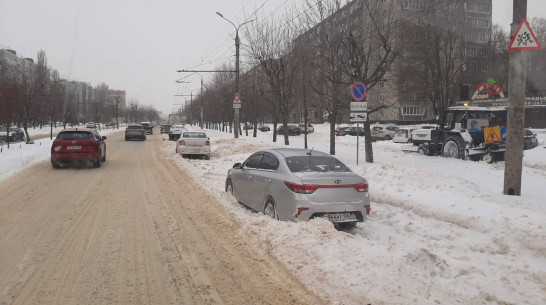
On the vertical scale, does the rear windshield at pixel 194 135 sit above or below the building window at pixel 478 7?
below

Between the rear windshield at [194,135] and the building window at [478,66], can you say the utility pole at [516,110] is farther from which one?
the building window at [478,66]

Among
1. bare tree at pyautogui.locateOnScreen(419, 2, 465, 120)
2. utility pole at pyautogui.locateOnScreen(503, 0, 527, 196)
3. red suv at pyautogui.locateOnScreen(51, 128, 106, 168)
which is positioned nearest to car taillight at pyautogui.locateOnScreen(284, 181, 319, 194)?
utility pole at pyautogui.locateOnScreen(503, 0, 527, 196)

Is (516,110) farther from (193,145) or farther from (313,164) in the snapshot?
(193,145)

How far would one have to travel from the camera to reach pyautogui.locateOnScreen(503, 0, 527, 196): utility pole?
8836 millimetres

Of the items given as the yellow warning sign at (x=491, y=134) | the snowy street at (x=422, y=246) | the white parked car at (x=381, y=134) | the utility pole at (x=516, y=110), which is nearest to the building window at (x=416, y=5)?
the yellow warning sign at (x=491, y=134)

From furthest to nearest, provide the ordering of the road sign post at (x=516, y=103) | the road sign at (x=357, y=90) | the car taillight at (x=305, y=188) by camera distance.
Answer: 1. the road sign at (x=357, y=90)
2. the road sign post at (x=516, y=103)
3. the car taillight at (x=305, y=188)

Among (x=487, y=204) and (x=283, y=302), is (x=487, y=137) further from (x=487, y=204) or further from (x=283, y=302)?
(x=283, y=302)

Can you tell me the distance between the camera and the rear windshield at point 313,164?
726 centimetres

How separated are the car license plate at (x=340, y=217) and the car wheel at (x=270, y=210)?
0.94m

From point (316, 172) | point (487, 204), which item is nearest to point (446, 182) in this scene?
point (487, 204)

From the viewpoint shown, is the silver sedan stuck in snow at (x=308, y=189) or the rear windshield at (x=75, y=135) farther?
the rear windshield at (x=75, y=135)

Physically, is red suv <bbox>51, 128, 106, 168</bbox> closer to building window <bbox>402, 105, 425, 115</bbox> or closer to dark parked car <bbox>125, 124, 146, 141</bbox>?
dark parked car <bbox>125, 124, 146, 141</bbox>

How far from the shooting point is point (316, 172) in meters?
7.08

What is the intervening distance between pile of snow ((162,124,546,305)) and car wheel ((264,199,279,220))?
0.18m
